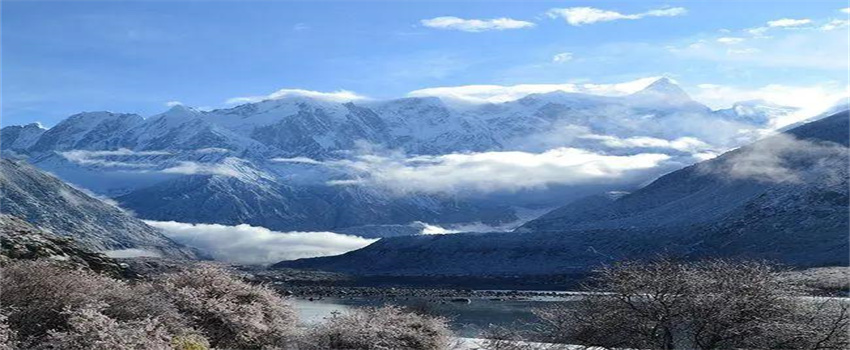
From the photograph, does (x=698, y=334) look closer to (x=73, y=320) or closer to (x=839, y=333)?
(x=839, y=333)

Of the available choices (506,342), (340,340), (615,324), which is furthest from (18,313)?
(615,324)

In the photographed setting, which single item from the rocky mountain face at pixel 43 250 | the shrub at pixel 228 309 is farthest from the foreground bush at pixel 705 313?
the rocky mountain face at pixel 43 250

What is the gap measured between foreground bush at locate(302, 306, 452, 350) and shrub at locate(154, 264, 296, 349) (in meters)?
2.89

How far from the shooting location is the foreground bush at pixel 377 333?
3556 cm

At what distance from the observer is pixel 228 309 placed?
38.1 metres

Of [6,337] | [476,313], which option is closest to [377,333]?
[6,337]

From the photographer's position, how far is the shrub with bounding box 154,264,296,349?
122 ft

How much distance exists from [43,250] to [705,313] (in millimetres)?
36578

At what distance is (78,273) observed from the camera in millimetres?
34188

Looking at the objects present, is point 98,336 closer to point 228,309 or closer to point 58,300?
point 58,300

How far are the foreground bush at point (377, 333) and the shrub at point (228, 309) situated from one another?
2.89 meters

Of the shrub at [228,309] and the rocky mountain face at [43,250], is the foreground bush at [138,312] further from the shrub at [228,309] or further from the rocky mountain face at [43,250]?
the rocky mountain face at [43,250]

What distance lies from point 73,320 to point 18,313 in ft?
13.5

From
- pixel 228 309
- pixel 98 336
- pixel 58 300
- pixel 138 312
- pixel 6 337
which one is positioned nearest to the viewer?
pixel 6 337
